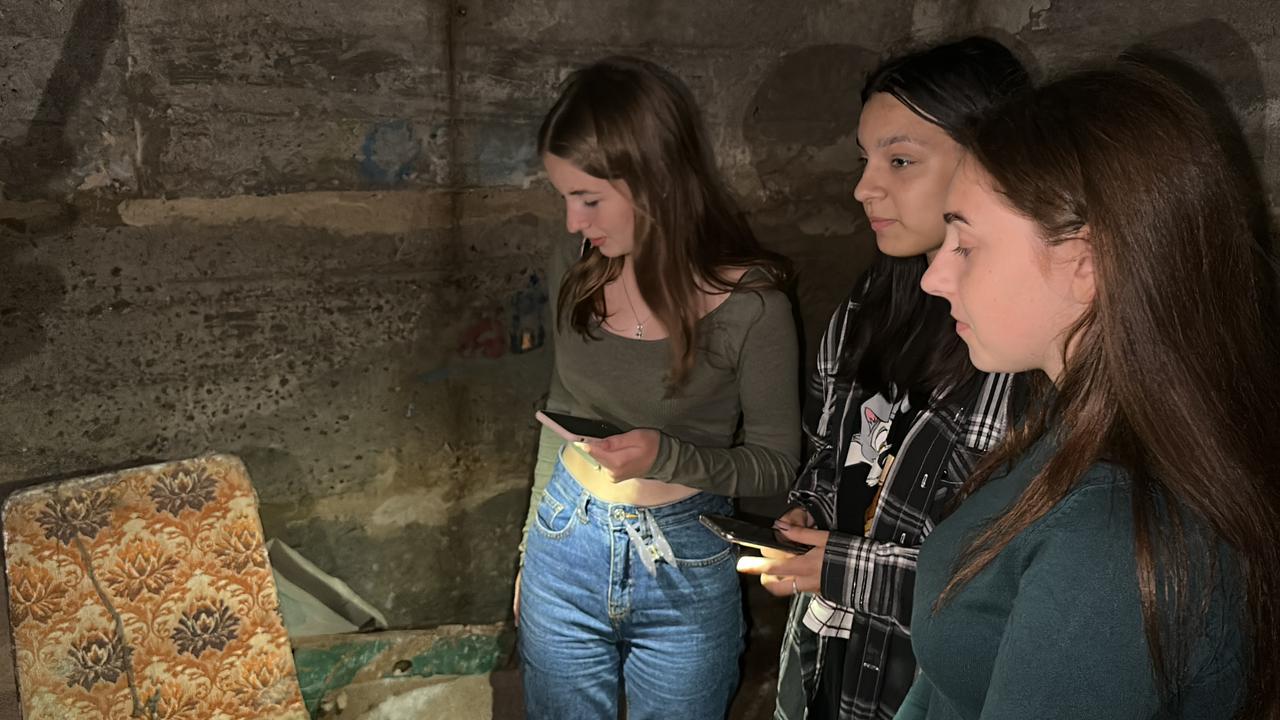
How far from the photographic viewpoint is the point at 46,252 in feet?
7.57

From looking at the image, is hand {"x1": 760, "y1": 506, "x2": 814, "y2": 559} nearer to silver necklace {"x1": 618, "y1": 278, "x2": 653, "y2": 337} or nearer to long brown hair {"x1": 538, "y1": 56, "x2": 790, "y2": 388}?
long brown hair {"x1": 538, "y1": 56, "x2": 790, "y2": 388}

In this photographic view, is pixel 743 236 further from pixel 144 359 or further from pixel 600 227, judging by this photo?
pixel 144 359

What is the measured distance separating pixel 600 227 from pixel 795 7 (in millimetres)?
1208

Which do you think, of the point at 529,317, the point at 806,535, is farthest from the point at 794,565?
the point at 529,317

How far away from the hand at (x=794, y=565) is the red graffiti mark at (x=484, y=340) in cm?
115

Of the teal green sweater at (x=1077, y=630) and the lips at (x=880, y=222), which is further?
the lips at (x=880, y=222)

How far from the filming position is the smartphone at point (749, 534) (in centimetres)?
202

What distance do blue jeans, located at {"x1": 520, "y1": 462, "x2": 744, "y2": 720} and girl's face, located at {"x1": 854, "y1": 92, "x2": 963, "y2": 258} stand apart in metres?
0.76

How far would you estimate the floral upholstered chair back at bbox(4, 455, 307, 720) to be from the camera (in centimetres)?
210

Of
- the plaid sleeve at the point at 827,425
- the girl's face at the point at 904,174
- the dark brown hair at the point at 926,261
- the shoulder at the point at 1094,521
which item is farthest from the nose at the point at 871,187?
the shoulder at the point at 1094,521

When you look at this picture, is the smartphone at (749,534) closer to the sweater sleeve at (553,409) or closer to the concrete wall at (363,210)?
the sweater sleeve at (553,409)

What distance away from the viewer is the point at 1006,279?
123cm

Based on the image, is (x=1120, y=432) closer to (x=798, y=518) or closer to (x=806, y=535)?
(x=806, y=535)

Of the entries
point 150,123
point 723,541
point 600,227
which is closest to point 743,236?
point 600,227
